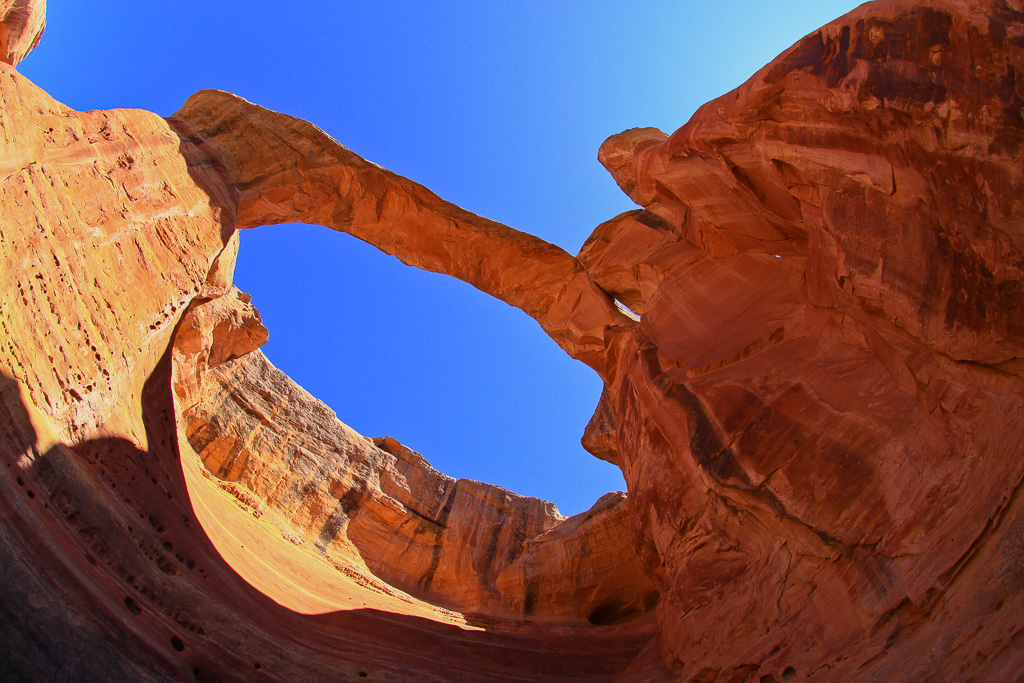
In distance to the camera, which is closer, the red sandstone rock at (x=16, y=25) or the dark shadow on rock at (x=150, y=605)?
the dark shadow on rock at (x=150, y=605)

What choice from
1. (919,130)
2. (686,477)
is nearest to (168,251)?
(686,477)

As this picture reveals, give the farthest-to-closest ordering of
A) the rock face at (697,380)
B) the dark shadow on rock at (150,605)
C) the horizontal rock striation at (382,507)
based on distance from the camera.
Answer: the horizontal rock striation at (382,507) → the rock face at (697,380) → the dark shadow on rock at (150,605)

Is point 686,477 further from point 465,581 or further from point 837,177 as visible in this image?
point 465,581

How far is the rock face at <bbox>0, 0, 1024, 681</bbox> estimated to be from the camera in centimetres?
598

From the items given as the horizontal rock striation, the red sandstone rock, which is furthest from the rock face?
the horizontal rock striation

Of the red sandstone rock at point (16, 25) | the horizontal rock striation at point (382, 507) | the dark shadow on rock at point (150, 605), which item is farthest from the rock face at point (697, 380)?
the horizontal rock striation at point (382, 507)

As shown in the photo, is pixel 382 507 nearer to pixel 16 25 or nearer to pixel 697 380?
pixel 697 380

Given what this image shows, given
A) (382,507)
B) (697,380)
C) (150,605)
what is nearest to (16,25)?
(150,605)

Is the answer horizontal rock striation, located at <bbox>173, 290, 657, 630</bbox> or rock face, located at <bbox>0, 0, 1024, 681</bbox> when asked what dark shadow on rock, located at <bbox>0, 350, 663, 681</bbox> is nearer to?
rock face, located at <bbox>0, 0, 1024, 681</bbox>

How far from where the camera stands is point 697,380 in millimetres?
9531

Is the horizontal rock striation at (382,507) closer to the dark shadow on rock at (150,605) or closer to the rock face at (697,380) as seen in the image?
the rock face at (697,380)

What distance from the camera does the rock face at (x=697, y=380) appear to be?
19.6 ft

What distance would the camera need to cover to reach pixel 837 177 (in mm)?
7223

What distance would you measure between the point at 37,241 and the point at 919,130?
9936mm
